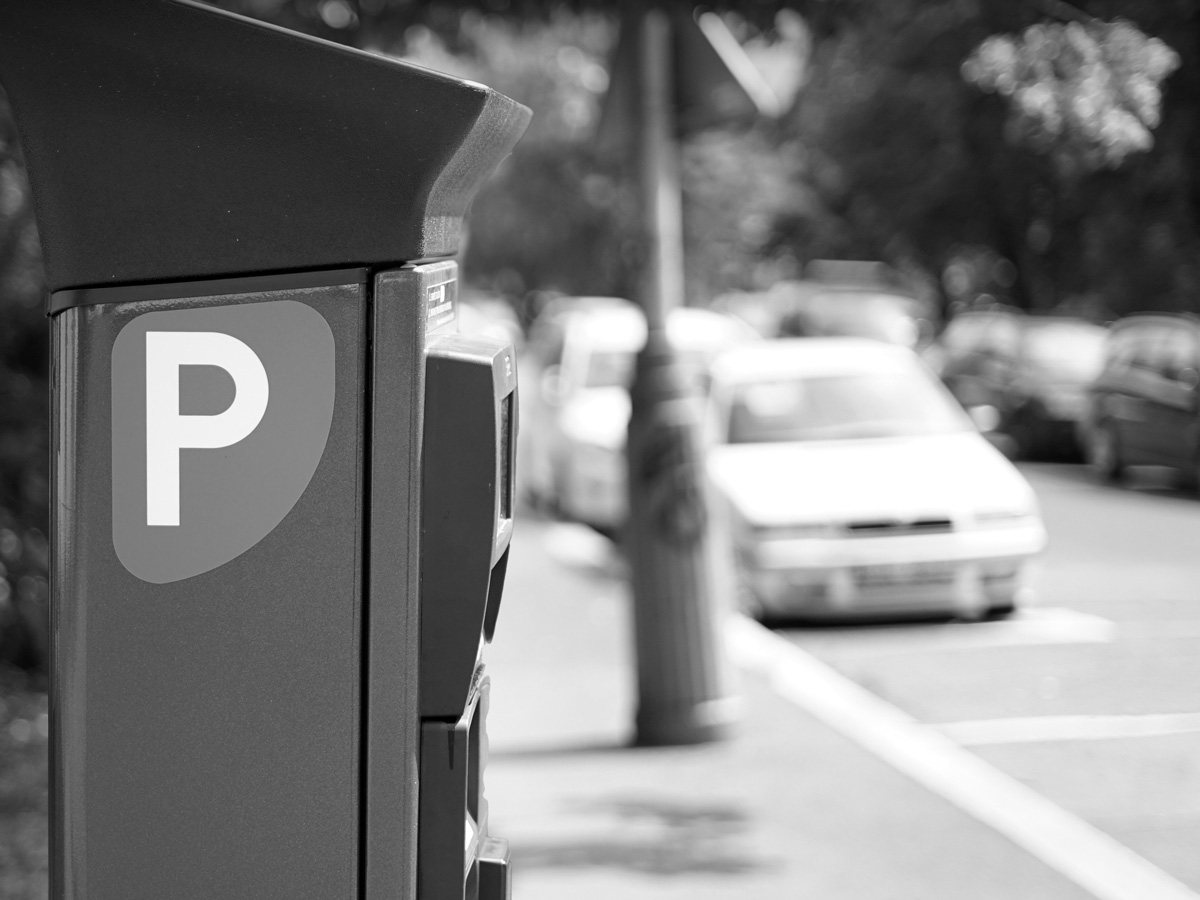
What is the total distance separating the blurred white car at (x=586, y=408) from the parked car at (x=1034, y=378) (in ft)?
14.4

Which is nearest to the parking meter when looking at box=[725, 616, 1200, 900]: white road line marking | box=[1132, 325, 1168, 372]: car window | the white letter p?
the white letter p

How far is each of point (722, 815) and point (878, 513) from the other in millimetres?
3811

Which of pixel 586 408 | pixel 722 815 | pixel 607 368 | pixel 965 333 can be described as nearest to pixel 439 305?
pixel 722 815

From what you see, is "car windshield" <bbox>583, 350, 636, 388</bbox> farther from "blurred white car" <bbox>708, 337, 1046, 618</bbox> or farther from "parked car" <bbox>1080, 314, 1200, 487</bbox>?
"parked car" <bbox>1080, 314, 1200, 487</bbox>

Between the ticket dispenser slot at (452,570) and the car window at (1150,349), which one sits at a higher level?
the car window at (1150,349)

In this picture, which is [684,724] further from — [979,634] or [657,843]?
[979,634]

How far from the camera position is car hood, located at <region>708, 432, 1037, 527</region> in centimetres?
926

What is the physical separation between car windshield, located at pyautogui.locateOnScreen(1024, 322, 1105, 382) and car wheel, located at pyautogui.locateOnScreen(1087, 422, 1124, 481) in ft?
7.43

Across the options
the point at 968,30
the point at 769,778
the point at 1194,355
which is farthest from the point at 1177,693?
the point at 1194,355

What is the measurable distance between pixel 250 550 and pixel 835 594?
7.46 meters

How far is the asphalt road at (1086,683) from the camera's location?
5.87m

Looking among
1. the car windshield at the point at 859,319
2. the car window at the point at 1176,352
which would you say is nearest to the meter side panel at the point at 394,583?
the car window at the point at 1176,352

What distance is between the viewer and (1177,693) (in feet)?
23.9

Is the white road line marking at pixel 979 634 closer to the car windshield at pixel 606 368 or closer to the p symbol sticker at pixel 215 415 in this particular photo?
the car windshield at pixel 606 368
